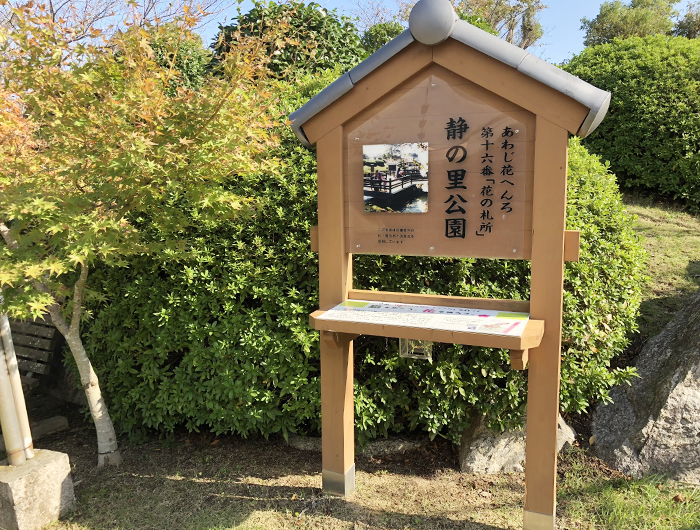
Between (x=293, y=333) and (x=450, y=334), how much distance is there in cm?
136

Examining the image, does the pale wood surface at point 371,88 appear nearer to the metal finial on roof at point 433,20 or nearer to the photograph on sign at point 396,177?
the metal finial on roof at point 433,20

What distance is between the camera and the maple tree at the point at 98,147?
2.98 meters

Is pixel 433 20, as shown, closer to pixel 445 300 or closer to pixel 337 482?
pixel 445 300

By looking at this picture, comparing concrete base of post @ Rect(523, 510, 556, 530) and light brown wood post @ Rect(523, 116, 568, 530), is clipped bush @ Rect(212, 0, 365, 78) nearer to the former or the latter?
light brown wood post @ Rect(523, 116, 568, 530)

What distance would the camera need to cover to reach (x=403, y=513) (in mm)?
3262

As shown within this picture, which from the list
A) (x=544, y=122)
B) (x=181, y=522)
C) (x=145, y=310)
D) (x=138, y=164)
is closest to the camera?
(x=544, y=122)

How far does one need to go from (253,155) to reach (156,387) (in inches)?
77.5

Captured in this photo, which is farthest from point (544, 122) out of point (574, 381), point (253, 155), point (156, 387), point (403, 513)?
point (156, 387)

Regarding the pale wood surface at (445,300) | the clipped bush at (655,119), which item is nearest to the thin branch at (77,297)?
the pale wood surface at (445,300)

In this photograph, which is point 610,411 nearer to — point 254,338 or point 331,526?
point 331,526

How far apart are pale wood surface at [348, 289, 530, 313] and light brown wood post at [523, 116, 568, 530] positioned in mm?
150

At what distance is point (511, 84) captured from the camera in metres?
2.63

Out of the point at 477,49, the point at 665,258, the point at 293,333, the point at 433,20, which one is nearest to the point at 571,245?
the point at 477,49

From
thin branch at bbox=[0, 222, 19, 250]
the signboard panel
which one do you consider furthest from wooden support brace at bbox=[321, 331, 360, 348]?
thin branch at bbox=[0, 222, 19, 250]
